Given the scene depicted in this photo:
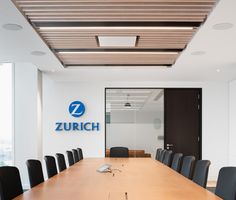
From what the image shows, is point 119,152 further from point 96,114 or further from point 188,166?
point 188,166

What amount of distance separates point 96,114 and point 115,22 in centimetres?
571

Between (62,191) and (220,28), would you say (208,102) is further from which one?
(62,191)

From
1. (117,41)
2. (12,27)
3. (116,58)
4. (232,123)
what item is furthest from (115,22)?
(232,123)

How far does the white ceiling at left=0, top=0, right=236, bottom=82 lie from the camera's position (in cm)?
460

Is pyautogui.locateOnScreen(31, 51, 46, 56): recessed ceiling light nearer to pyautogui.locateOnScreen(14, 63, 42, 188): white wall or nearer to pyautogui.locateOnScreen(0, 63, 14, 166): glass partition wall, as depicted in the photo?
pyautogui.locateOnScreen(14, 63, 42, 188): white wall

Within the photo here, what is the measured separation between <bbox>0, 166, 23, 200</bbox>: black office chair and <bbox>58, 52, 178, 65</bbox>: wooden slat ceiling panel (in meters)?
3.85

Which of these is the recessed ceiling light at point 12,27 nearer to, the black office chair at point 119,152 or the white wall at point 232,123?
the black office chair at point 119,152

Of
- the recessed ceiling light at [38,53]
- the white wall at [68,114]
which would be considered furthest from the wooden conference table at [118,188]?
the white wall at [68,114]

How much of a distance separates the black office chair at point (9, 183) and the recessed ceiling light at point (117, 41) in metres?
2.91

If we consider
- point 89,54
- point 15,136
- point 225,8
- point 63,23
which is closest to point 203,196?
point 225,8

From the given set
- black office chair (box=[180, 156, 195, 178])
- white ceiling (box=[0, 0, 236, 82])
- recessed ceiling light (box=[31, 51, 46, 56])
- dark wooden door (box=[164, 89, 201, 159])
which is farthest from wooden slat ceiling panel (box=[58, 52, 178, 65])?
dark wooden door (box=[164, 89, 201, 159])

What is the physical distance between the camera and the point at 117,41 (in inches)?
241

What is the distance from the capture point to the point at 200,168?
462 cm

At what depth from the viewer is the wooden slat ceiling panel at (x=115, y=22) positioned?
4.39m
